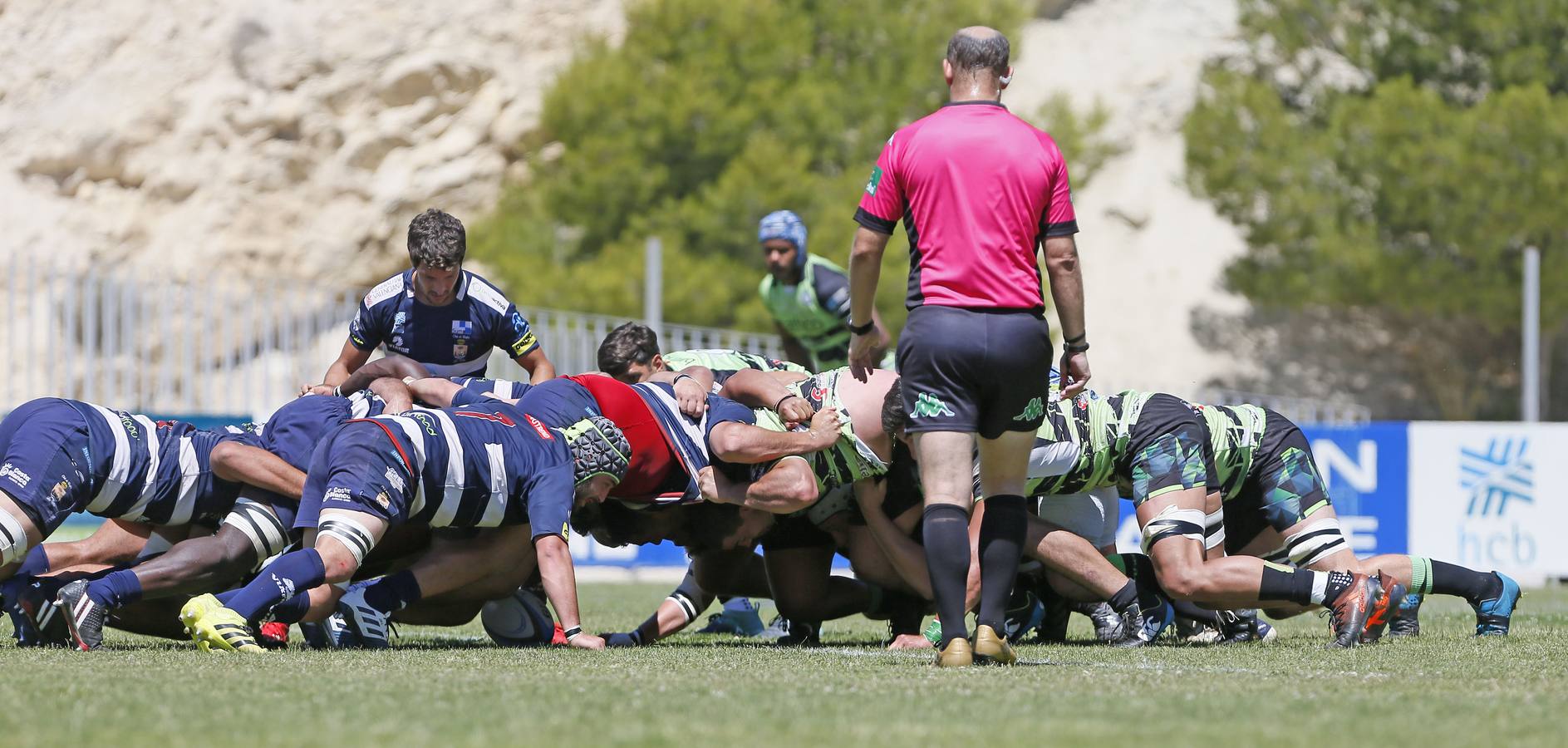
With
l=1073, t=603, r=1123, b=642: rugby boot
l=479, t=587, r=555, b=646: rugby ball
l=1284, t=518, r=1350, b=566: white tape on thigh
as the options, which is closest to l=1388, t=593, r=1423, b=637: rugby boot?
l=1284, t=518, r=1350, b=566: white tape on thigh

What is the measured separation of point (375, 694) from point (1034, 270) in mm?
2163

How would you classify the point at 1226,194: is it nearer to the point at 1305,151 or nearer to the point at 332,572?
the point at 1305,151

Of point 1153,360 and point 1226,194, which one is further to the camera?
point 1153,360

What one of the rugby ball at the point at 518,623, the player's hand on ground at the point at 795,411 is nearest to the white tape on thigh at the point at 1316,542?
the player's hand on ground at the point at 795,411

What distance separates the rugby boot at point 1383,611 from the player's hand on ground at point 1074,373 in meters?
1.48

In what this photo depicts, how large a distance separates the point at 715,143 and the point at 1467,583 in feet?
58.7

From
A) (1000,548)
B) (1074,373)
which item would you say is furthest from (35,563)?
(1074,373)

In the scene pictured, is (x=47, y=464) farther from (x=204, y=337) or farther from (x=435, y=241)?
(x=204, y=337)

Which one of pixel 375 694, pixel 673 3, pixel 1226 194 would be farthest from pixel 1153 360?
pixel 375 694

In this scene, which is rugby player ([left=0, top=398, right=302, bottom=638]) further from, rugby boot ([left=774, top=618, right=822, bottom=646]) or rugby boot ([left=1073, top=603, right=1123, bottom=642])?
rugby boot ([left=1073, top=603, right=1123, bottom=642])

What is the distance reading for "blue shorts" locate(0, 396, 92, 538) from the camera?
18.7ft

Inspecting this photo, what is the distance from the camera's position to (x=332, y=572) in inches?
216

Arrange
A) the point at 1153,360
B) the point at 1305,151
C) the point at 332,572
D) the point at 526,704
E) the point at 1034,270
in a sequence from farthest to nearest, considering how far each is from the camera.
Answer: the point at 1153,360
the point at 1305,151
the point at 332,572
the point at 1034,270
the point at 526,704

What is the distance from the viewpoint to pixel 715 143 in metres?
23.8
